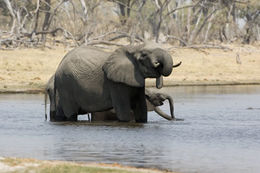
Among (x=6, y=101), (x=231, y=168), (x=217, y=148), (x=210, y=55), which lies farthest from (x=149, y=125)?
(x=210, y=55)

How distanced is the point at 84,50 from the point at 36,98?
7.58 meters

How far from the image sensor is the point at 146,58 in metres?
16.2

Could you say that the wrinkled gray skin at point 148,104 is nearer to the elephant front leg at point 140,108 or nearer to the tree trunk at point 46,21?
the elephant front leg at point 140,108

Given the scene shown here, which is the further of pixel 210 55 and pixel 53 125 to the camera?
pixel 210 55

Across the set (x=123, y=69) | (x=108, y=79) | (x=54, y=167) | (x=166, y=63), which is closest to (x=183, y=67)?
(x=108, y=79)

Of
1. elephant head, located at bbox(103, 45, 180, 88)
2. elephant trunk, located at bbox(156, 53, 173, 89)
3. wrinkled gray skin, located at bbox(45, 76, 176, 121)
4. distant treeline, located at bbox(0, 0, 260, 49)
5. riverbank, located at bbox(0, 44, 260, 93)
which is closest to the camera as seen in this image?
elephant trunk, located at bbox(156, 53, 173, 89)

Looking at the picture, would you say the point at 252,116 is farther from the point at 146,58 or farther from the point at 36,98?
the point at 36,98

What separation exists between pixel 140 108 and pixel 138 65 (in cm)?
90

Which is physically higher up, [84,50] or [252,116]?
[84,50]

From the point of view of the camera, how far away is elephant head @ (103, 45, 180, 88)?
1573cm

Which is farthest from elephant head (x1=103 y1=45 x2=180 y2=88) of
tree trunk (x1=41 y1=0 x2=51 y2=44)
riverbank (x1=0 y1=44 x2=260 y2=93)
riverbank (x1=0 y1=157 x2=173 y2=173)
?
tree trunk (x1=41 y1=0 x2=51 y2=44)

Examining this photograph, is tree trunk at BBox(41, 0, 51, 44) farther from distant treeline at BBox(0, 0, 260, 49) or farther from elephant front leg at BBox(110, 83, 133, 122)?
elephant front leg at BBox(110, 83, 133, 122)

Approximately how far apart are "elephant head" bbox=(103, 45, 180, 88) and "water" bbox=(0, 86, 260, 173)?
98 centimetres

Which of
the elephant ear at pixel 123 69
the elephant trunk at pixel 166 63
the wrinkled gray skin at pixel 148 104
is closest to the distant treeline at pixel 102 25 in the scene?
the wrinkled gray skin at pixel 148 104
